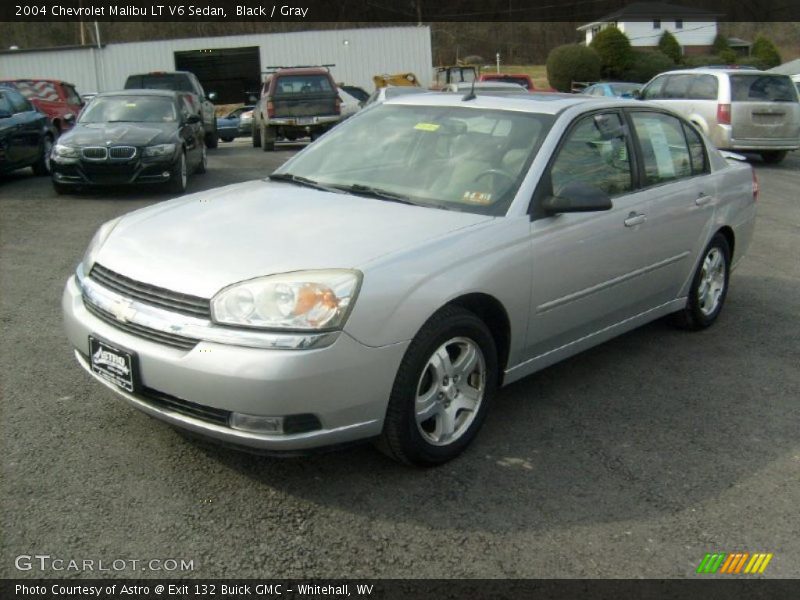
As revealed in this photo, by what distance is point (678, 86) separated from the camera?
1625cm

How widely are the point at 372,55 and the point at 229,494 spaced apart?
38829mm

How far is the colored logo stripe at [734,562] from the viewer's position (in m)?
3.09

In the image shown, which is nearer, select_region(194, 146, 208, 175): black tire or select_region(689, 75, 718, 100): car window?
select_region(194, 146, 208, 175): black tire

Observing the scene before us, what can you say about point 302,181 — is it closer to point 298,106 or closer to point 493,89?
point 493,89

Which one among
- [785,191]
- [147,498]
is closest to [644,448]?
[147,498]

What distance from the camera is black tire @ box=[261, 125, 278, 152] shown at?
18.8 meters

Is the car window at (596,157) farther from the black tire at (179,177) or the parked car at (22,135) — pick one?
the parked car at (22,135)

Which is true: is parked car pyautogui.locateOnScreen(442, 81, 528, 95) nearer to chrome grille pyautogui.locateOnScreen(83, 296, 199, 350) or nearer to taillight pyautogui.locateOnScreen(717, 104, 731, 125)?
chrome grille pyautogui.locateOnScreen(83, 296, 199, 350)

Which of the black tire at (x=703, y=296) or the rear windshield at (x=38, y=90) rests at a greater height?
the rear windshield at (x=38, y=90)

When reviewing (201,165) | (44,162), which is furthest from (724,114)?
(44,162)

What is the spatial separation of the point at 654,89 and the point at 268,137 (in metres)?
8.12

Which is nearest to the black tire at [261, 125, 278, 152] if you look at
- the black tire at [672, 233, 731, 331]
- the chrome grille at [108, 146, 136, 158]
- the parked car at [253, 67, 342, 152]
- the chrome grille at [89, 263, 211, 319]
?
the parked car at [253, 67, 342, 152]
